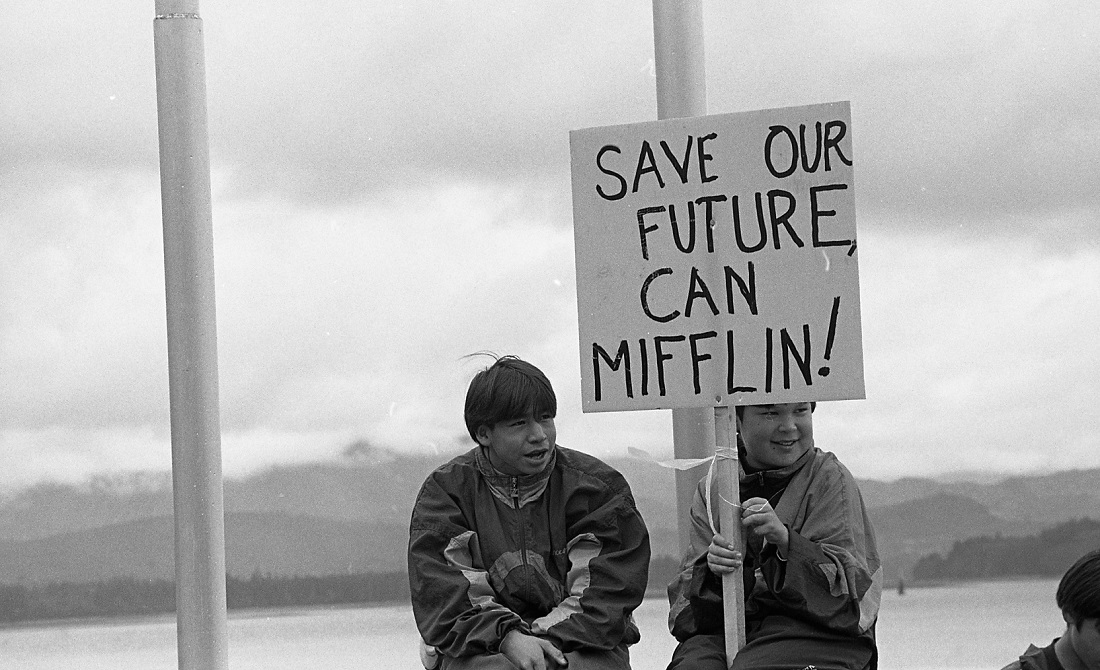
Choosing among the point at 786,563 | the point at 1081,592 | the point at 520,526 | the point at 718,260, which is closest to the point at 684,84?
the point at 718,260

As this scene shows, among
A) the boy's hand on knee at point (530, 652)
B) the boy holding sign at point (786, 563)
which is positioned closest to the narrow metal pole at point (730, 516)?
the boy holding sign at point (786, 563)

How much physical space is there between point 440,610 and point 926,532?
2237 mm

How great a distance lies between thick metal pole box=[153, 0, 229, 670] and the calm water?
803 millimetres

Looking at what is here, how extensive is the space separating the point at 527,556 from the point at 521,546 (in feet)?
0.10

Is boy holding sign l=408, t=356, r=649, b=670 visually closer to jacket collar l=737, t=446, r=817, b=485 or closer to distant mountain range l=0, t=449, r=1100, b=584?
jacket collar l=737, t=446, r=817, b=485

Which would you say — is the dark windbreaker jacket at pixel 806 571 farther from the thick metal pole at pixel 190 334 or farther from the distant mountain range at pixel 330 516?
the thick metal pole at pixel 190 334

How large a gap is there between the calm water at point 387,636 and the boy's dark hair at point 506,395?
1.59 meters

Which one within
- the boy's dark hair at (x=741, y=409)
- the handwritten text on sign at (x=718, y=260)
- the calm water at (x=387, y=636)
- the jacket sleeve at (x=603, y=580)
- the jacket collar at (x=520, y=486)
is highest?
the handwritten text on sign at (x=718, y=260)

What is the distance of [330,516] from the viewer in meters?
4.95

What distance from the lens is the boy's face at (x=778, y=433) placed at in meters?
3.12

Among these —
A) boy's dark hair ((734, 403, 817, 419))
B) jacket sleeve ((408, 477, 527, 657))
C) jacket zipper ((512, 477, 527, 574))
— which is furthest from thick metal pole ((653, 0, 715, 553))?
jacket sleeve ((408, 477, 527, 657))

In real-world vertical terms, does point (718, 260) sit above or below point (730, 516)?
above

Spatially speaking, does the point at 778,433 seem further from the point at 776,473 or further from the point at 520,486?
the point at 520,486

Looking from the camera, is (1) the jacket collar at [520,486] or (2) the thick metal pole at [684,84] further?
(2) the thick metal pole at [684,84]
